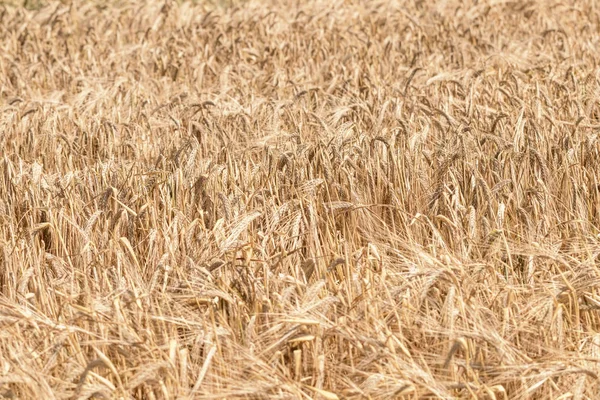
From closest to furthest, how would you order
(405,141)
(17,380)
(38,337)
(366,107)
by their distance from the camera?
(17,380)
(38,337)
(405,141)
(366,107)

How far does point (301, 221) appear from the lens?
304cm

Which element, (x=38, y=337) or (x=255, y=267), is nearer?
(x=38, y=337)

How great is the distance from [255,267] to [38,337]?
0.61m

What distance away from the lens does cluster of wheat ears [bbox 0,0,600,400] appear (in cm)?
223

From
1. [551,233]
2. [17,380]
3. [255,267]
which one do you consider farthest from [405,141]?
[17,380]

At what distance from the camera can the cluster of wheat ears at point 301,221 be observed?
2.23 m

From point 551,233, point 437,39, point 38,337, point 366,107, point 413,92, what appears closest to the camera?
point 38,337

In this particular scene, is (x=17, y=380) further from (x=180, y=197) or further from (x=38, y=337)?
(x=180, y=197)

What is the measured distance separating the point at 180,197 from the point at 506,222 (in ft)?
3.35

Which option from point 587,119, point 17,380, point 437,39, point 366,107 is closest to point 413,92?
point 366,107

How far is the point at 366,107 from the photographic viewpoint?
4.19 metres

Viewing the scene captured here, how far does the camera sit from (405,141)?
370 cm

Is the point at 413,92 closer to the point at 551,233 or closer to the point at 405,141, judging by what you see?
the point at 405,141

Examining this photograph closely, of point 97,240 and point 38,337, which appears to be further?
point 97,240
